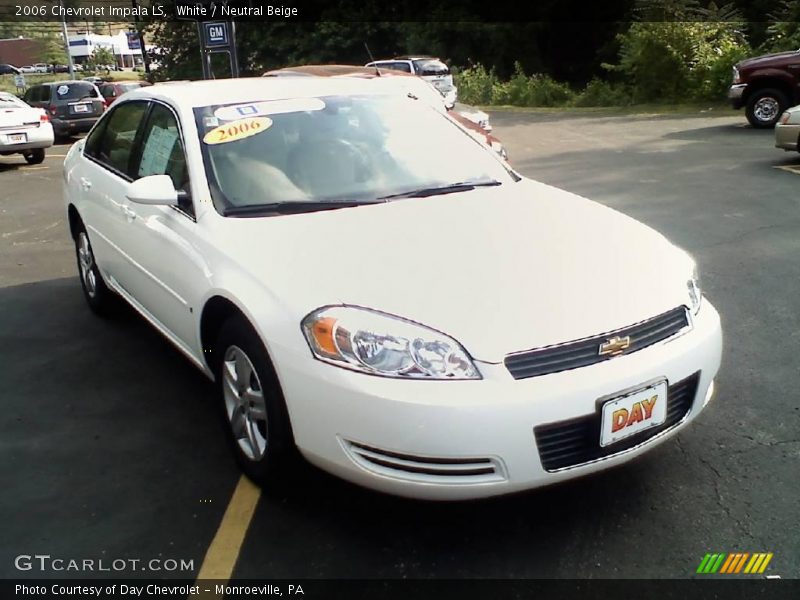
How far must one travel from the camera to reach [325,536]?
112 inches

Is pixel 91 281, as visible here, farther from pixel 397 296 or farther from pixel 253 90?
pixel 397 296

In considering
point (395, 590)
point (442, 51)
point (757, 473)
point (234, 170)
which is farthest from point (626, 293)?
point (442, 51)

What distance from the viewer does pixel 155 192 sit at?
11.4 feet

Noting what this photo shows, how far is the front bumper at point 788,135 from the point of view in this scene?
10000 millimetres

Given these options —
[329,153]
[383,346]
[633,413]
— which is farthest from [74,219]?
[633,413]

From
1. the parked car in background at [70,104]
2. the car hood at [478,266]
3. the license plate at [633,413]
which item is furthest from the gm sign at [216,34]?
the license plate at [633,413]

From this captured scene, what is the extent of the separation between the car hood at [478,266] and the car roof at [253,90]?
35.8 inches

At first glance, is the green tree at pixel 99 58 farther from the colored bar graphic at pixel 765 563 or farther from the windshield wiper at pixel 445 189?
the colored bar graphic at pixel 765 563

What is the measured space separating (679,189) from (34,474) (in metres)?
7.93

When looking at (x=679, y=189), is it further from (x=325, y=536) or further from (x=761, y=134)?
(x=325, y=536)

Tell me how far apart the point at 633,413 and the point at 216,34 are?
12176 mm

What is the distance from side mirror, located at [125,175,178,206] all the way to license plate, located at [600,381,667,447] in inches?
82.7

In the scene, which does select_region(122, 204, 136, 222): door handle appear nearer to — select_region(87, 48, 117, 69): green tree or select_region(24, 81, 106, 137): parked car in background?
select_region(24, 81, 106, 137): parked car in background

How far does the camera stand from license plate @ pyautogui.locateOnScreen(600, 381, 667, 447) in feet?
8.36
